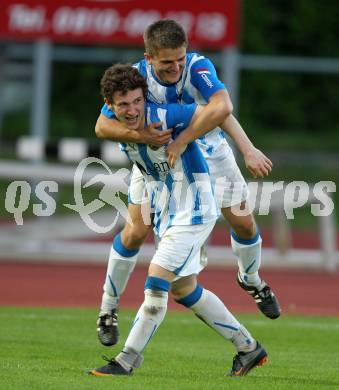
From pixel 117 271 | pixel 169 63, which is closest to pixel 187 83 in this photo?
pixel 169 63

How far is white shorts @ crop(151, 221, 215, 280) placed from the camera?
22.1ft

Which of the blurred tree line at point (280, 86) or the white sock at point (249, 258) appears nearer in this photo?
the white sock at point (249, 258)

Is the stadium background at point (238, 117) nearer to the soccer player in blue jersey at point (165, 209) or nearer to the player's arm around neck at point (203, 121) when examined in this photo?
the soccer player in blue jersey at point (165, 209)

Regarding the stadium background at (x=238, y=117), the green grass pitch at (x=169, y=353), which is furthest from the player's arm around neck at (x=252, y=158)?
the stadium background at (x=238, y=117)

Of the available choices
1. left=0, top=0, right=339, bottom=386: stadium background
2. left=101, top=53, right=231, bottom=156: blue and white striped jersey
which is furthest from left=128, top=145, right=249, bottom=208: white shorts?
left=0, top=0, right=339, bottom=386: stadium background

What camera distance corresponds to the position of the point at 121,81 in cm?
662

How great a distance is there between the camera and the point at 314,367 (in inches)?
309

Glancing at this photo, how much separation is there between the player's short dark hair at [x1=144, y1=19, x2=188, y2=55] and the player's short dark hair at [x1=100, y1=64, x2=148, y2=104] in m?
0.27

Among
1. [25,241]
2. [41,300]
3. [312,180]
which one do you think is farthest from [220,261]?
[312,180]

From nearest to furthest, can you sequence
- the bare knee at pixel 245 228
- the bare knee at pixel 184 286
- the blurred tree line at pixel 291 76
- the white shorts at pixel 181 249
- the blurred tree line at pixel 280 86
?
the white shorts at pixel 181 249, the bare knee at pixel 184 286, the bare knee at pixel 245 228, the blurred tree line at pixel 280 86, the blurred tree line at pixel 291 76

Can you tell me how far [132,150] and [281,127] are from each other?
25.7m

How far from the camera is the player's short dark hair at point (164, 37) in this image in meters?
6.89

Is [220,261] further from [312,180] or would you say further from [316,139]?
[316,139]


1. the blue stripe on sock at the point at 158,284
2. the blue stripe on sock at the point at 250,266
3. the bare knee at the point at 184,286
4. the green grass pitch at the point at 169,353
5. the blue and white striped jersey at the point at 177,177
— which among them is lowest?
the green grass pitch at the point at 169,353
